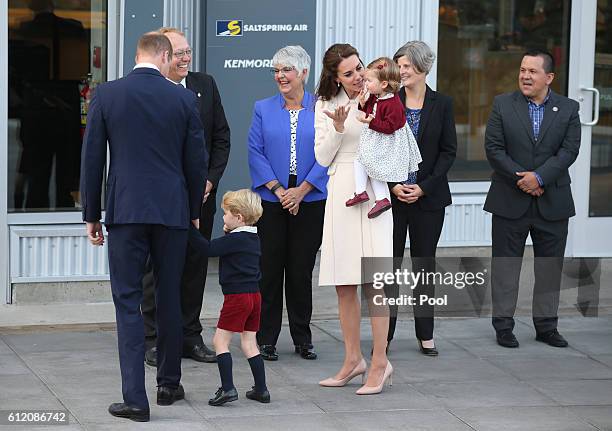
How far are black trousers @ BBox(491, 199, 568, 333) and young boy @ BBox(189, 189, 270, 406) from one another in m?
2.24

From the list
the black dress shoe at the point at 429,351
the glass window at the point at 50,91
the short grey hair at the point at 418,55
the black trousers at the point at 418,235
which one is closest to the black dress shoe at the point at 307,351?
the black trousers at the point at 418,235

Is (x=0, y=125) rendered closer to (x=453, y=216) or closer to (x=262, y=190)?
(x=262, y=190)

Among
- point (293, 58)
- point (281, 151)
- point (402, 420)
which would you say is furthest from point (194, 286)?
point (402, 420)

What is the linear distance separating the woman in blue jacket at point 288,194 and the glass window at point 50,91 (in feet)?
6.71

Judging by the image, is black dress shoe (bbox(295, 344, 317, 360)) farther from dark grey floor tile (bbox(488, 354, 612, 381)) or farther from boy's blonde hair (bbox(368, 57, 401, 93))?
boy's blonde hair (bbox(368, 57, 401, 93))

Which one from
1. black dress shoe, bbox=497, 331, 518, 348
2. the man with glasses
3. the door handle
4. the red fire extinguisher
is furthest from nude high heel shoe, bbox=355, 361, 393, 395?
the door handle

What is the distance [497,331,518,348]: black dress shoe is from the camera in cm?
800

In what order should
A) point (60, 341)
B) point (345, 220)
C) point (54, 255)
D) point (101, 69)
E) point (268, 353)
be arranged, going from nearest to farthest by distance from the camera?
1. point (345, 220)
2. point (268, 353)
3. point (60, 341)
4. point (54, 255)
5. point (101, 69)

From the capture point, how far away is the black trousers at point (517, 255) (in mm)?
8102

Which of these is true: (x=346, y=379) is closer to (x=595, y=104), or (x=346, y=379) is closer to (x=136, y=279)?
(x=136, y=279)

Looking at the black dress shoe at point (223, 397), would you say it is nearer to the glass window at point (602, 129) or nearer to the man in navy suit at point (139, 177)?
the man in navy suit at point (139, 177)

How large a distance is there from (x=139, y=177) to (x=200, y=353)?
1.62 m

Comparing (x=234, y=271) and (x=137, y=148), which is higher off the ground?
(x=137, y=148)

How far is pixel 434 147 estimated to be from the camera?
764cm
